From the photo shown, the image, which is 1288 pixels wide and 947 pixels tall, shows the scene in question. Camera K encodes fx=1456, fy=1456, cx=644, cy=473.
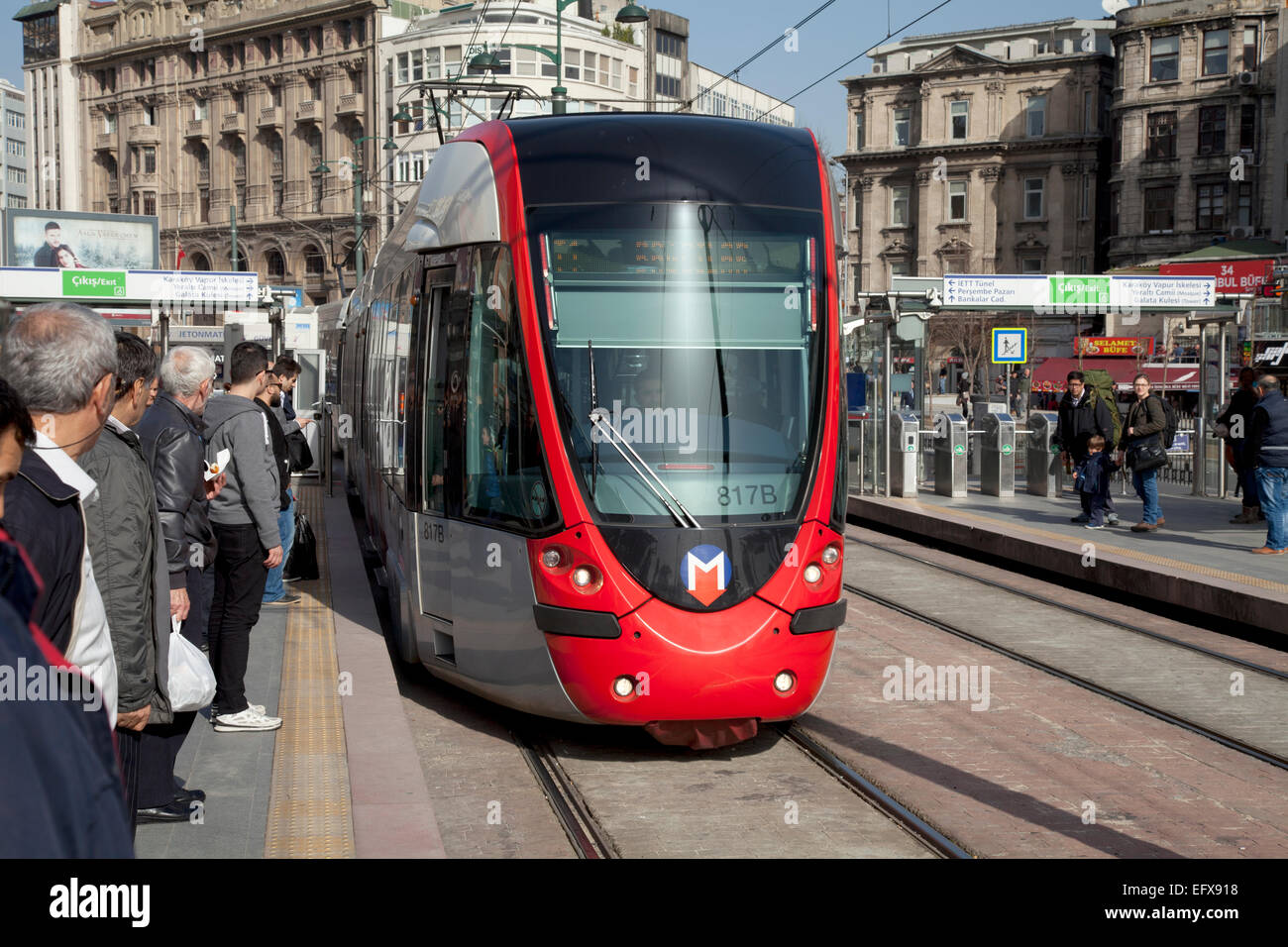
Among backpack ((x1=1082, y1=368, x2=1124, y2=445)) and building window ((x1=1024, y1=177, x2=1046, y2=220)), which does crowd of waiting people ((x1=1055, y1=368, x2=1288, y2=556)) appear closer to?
backpack ((x1=1082, y1=368, x2=1124, y2=445))

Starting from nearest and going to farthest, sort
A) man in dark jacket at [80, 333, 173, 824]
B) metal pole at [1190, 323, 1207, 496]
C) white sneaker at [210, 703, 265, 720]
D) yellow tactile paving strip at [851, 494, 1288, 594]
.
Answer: man in dark jacket at [80, 333, 173, 824], white sneaker at [210, 703, 265, 720], yellow tactile paving strip at [851, 494, 1288, 594], metal pole at [1190, 323, 1207, 496]

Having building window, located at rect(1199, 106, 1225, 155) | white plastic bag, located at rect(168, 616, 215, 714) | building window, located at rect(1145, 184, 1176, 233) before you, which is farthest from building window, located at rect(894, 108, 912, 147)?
white plastic bag, located at rect(168, 616, 215, 714)

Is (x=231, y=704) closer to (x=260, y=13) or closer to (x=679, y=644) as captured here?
(x=679, y=644)

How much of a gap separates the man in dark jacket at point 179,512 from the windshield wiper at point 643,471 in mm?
1772

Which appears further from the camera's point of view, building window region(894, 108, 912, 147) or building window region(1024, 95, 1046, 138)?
building window region(894, 108, 912, 147)

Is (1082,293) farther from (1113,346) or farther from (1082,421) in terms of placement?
(1113,346)

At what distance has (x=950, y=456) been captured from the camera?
2033 cm

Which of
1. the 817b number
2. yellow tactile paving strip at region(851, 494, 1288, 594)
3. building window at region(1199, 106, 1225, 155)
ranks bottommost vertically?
yellow tactile paving strip at region(851, 494, 1288, 594)

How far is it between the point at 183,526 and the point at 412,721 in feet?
7.68

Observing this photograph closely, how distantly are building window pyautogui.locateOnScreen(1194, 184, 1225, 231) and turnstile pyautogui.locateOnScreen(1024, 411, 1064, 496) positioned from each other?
45.2 m

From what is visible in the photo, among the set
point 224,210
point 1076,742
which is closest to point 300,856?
point 1076,742

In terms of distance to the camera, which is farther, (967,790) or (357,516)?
(357,516)

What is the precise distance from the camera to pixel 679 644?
6.57 m

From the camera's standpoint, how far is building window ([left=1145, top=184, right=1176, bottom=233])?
205 ft
